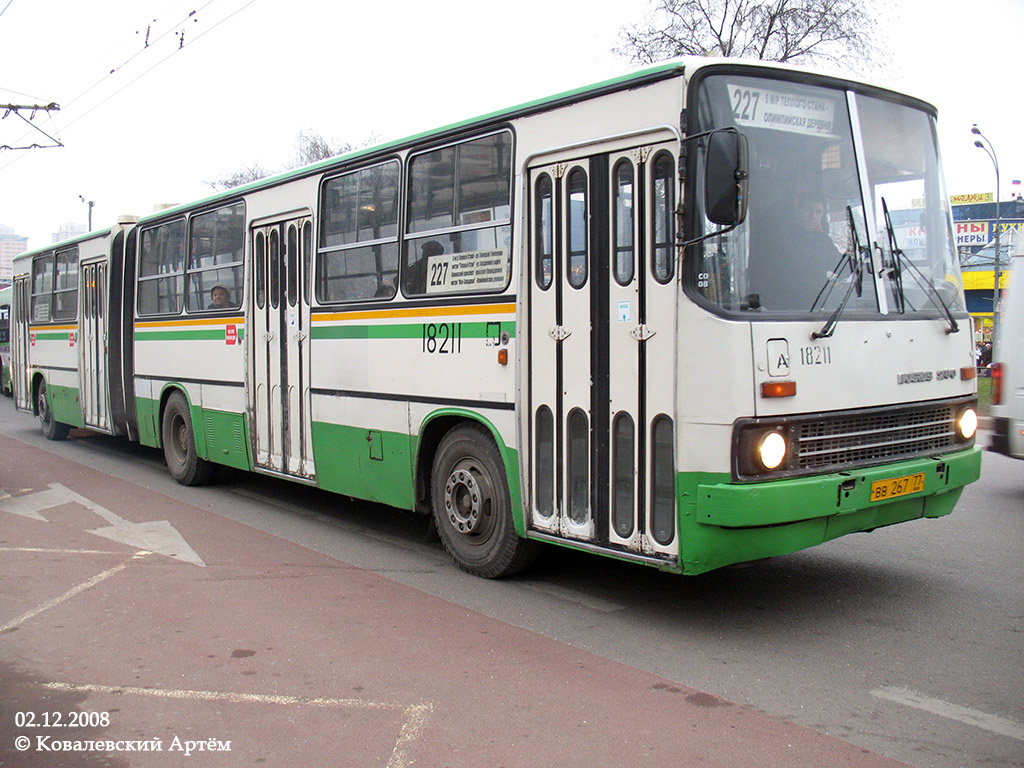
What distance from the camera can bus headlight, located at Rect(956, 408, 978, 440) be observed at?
6.22 metres

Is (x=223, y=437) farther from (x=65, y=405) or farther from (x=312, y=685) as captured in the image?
(x=65, y=405)

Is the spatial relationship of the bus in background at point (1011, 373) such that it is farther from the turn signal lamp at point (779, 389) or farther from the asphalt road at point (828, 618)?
the turn signal lamp at point (779, 389)

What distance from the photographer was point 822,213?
18.1 feet

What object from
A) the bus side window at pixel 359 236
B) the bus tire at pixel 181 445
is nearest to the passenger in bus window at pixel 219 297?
the bus tire at pixel 181 445

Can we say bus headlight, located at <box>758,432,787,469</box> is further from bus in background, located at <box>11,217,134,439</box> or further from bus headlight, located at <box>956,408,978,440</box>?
bus in background, located at <box>11,217,134,439</box>

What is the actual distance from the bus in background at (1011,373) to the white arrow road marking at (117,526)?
7.16m

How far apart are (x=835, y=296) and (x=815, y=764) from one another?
2.64 metres

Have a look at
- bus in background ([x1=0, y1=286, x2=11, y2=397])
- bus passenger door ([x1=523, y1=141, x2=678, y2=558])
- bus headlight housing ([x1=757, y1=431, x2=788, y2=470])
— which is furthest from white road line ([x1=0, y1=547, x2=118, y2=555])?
bus in background ([x1=0, y1=286, x2=11, y2=397])

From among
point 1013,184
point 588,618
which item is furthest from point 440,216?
point 1013,184

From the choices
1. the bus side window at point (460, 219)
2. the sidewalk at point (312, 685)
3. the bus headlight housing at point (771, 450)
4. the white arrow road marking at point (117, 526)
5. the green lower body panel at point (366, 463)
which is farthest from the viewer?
the white arrow road marking at point (117, 526)

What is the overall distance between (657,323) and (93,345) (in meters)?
10.5

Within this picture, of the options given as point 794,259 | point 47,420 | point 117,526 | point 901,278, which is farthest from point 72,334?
point 901,278

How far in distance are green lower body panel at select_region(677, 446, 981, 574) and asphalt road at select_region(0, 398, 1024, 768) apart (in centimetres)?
55

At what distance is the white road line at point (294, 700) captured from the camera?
4289mm
